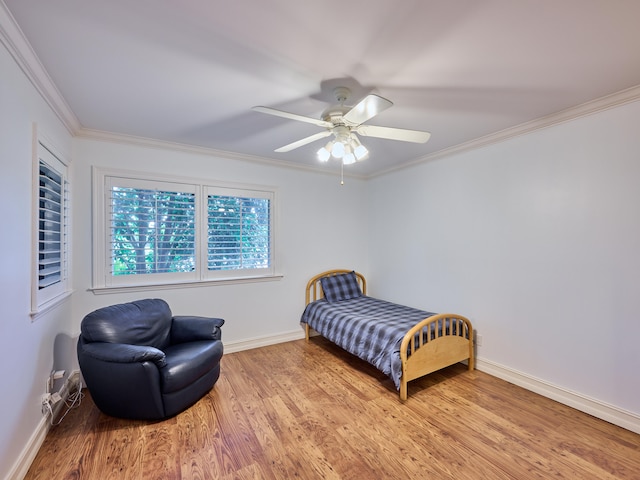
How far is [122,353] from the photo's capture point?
2.07m

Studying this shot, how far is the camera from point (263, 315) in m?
3.77

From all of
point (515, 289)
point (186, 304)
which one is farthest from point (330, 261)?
point (515, 289)

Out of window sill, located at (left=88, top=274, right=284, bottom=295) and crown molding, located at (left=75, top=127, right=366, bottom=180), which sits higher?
crown molding, located at (left=75, top=127, right=366, bottom=180)

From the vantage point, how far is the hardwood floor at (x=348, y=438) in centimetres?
173

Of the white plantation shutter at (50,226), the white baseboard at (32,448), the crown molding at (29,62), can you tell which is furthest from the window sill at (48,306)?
the crown molding at (29,62)

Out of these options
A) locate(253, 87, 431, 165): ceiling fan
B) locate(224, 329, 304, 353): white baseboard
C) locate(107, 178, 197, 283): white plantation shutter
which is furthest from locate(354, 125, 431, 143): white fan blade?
locate(224, 329, 304, 353): white baseboard

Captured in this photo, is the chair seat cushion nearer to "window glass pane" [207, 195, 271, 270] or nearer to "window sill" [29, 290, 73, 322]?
"window sill" [29, 290, 73, 322]

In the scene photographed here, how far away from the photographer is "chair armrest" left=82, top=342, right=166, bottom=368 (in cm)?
204

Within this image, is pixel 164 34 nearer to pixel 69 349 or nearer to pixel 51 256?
pixel 51 256

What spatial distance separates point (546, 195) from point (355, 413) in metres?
2.56

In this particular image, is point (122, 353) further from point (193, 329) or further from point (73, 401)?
point (73, 401)

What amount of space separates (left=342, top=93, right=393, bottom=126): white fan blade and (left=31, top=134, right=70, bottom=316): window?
2.14 meters

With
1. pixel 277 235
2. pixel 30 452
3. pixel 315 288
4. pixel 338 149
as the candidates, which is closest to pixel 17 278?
pixel 30 452

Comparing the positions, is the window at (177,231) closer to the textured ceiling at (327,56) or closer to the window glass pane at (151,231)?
the window glass pane at (151,231)
